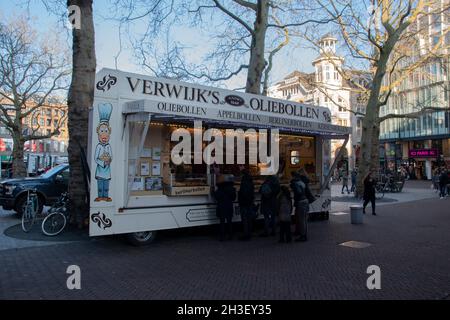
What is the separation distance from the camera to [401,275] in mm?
6406

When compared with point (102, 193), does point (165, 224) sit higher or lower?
lower

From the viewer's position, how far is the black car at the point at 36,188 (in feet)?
42.9

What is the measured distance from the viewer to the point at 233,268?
689cm

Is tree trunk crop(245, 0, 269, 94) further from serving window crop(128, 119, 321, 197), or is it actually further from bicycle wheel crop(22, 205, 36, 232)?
bicycle wheel crop(22, 205, 36, 232)

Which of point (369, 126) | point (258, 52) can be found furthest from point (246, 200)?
point (369, 126)

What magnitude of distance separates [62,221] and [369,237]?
25.8ft

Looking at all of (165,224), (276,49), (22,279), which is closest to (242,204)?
(165,224)

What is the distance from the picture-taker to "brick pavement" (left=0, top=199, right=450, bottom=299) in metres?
5.51

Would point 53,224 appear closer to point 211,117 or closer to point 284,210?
point 211,117

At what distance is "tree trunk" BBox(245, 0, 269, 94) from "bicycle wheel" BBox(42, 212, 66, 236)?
354 inches

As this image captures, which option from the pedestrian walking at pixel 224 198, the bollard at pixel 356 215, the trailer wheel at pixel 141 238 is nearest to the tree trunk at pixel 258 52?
the bollard at pixel 356 215
